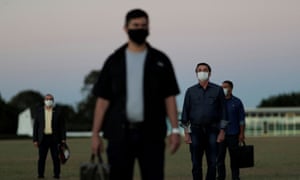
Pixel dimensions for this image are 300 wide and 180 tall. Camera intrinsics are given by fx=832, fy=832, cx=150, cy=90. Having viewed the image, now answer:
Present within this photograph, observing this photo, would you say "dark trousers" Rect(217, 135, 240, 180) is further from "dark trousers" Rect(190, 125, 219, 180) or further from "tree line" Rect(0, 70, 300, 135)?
"tree line" Rect(0, 70, 300, 135)

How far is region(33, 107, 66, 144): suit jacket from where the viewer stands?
19156mm

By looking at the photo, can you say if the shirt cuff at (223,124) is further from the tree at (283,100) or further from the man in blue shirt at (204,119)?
the tree at (283,100)

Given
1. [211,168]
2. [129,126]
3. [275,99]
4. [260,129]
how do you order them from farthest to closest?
1. [275,99]
2. [260,129]
3. [211,168]
4. [129,126]

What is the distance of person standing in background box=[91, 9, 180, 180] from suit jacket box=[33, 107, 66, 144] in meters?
11.6

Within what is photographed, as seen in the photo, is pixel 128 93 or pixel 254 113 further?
pixel 254 113

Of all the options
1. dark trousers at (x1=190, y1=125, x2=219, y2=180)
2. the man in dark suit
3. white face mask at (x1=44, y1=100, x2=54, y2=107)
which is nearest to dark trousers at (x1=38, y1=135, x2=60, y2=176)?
the man in dark suit

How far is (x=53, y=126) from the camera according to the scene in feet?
62.9

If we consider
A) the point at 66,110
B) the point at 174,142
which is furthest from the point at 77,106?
the point at 174,142

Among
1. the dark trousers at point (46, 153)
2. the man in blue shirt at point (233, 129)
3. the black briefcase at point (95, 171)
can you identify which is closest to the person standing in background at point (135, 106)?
the black briefcase at point (95, 171)

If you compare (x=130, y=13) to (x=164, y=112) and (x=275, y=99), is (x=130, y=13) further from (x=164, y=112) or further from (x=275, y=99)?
(x=275, y=99)

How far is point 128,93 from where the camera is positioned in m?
7.51

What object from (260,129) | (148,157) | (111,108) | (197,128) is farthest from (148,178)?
(260,129)

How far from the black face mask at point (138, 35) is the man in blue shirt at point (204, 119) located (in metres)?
6.11

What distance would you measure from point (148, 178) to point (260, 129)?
4724 inches
